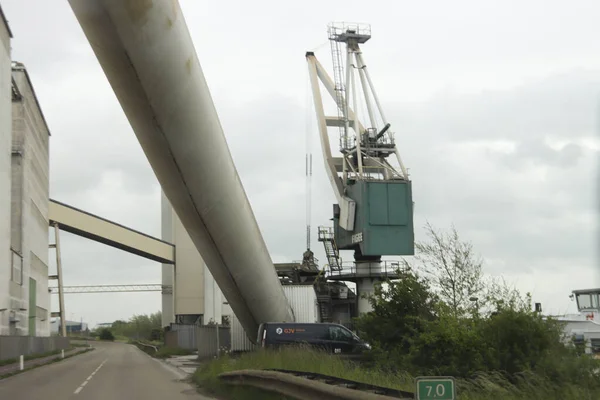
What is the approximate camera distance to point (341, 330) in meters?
25.4

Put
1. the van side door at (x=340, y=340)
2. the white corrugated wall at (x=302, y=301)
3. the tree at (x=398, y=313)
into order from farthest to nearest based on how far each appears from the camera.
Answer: the white corrugated wall at (x=302, y=301), the van side door at (x=340, y=340), the tree at (x=398, y=313)

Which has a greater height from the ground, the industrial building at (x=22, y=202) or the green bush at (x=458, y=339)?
the industrial building at (x=22, y=202)

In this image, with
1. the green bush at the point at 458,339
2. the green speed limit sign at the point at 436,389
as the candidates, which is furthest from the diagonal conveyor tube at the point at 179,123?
the green speed limit sign at the point at 436,389

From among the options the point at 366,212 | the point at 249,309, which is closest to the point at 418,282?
the point at 249,309

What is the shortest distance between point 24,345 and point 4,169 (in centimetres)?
1213

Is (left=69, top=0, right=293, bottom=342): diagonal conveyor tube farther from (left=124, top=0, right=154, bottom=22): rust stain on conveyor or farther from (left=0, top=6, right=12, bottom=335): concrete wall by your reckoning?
(left=0, top=6, right=12, bottom=335): concrete wall

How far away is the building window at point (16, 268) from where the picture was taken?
5294 cm

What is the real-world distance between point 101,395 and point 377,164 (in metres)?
40.6

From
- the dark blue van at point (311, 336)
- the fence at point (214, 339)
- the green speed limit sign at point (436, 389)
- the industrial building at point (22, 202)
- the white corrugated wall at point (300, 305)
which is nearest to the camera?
the green speed limit sign at point (436, 389)

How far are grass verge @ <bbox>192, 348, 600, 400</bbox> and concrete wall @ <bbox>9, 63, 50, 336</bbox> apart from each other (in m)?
37.6

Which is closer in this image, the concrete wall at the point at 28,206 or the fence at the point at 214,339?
the fence at the point at 214,339

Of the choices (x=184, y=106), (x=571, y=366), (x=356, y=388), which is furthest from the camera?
(x=184, y=106)

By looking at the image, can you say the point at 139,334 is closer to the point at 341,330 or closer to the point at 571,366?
the point at 341,330

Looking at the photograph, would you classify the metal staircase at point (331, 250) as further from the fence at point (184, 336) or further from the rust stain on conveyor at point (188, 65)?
the rust stain on conveyor at point (188, 65)
